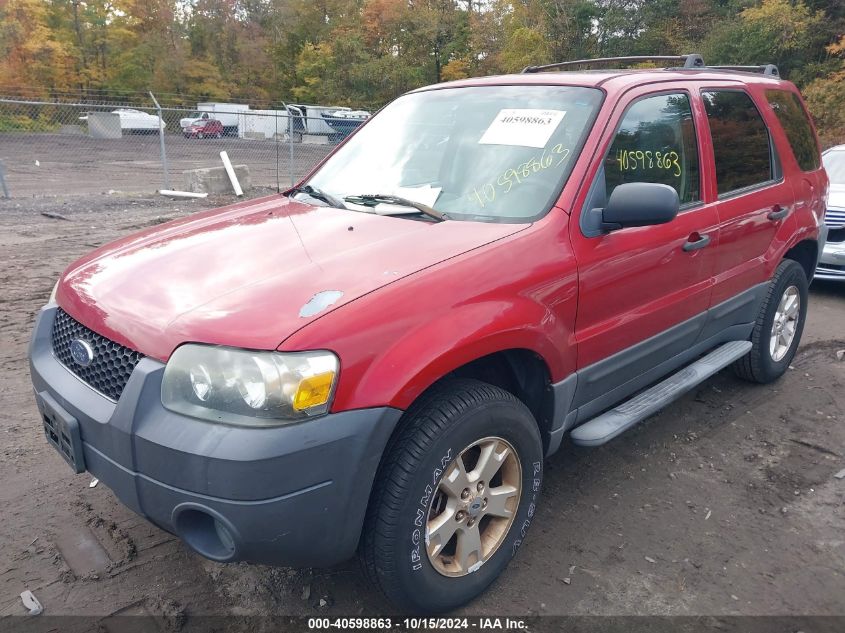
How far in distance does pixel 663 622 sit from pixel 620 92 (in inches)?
88.4

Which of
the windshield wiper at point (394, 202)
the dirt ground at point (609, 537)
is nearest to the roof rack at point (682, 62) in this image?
the windshield wiper at point (394, 202)

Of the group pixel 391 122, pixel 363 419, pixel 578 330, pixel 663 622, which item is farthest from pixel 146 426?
pixel 391 122

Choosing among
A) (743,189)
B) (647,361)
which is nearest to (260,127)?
(743,189)

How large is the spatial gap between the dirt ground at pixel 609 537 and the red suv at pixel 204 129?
17.9 m

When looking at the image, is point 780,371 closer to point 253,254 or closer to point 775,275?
point 775,275

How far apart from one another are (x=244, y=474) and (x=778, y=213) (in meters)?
3.61

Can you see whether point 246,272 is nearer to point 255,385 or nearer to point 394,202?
point 255,385

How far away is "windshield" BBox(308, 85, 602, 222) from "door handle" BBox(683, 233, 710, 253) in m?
0.81

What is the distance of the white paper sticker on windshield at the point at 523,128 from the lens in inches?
120

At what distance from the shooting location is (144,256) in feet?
8.86

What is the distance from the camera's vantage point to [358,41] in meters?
49.8

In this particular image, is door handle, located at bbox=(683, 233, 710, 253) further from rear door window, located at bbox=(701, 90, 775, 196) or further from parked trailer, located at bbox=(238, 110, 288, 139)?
parked trailer, located at bbox=(238, 110, 288, 139)

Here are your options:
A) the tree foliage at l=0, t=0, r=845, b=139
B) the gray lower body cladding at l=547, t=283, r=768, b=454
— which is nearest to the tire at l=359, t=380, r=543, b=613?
the gray lower body cladding at l=547, t=283, r=768, b=454

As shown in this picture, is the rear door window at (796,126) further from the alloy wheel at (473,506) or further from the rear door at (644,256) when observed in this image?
the alloy wheel at (473,506)
